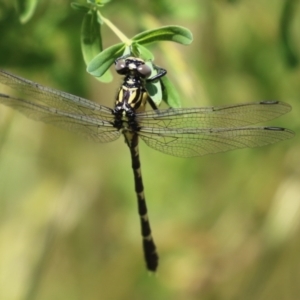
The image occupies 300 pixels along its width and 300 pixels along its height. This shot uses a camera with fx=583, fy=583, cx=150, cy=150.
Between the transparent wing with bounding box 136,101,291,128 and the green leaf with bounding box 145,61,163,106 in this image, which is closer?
the green leaf with bounding box 145,61,163,106

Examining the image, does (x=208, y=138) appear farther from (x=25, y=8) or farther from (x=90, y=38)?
(x=25, y=8)

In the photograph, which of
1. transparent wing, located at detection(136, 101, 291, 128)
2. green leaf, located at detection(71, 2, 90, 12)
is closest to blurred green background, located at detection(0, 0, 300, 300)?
transparent wing, located at detection(136, 101, 291, 128)

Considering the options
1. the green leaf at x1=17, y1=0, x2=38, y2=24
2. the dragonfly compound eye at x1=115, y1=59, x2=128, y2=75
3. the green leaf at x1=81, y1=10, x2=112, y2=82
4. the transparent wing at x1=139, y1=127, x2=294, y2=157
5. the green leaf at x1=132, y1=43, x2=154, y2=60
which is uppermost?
the green leaf at x1=17, y1=0, x2=38, y2=24

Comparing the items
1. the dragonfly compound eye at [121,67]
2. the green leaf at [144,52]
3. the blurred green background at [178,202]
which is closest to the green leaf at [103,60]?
the green leaf at [144,52]

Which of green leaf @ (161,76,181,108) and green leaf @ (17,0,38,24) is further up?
green leaf @ (17,0,38,24)

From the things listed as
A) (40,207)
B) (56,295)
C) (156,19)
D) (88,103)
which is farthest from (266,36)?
(56,295)

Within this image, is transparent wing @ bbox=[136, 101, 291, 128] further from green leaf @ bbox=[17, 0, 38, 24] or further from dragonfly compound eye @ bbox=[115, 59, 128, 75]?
green leaf @ bbox=[17, 0, 38, 24]

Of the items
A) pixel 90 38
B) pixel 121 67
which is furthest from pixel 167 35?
pixel 121 67
